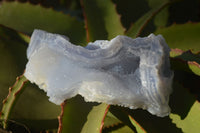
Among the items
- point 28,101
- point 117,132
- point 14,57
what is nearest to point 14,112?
point 28,101

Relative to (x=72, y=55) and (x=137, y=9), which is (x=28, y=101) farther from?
(x=137, y=9)

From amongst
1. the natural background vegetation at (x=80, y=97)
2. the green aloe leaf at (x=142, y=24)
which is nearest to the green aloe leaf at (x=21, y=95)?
the natural background vegetation at (x=80, y=97)

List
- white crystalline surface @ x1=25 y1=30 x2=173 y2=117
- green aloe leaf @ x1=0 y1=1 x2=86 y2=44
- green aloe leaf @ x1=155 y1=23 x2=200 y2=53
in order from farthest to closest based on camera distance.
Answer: green aloe leaf @ x1=0 y1=1 x2=86 y2=44 < green aloe leaf @ x1=155 y1=23 x2=200 y2=53 < white crystalline surface @ x1=25 y1=30 x2=173 y2=117

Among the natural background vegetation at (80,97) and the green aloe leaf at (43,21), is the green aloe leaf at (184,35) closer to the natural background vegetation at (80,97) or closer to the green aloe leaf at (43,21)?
the natural background vegetation at (80,97)

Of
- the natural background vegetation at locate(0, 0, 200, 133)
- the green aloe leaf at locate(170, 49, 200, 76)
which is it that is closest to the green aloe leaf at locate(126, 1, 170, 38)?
the natural background vegetation at locate(0, 0, 200, 133)

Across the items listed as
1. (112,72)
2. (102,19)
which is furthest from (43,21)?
(112,72)

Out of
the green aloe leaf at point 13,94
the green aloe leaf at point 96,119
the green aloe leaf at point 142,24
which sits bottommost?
the green aloe leaf at point 96,119

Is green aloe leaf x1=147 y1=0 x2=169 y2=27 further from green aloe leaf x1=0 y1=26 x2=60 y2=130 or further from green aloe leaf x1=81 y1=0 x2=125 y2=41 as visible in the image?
green aloe leaf x1=0 y1=26 x2=60 y2=130
